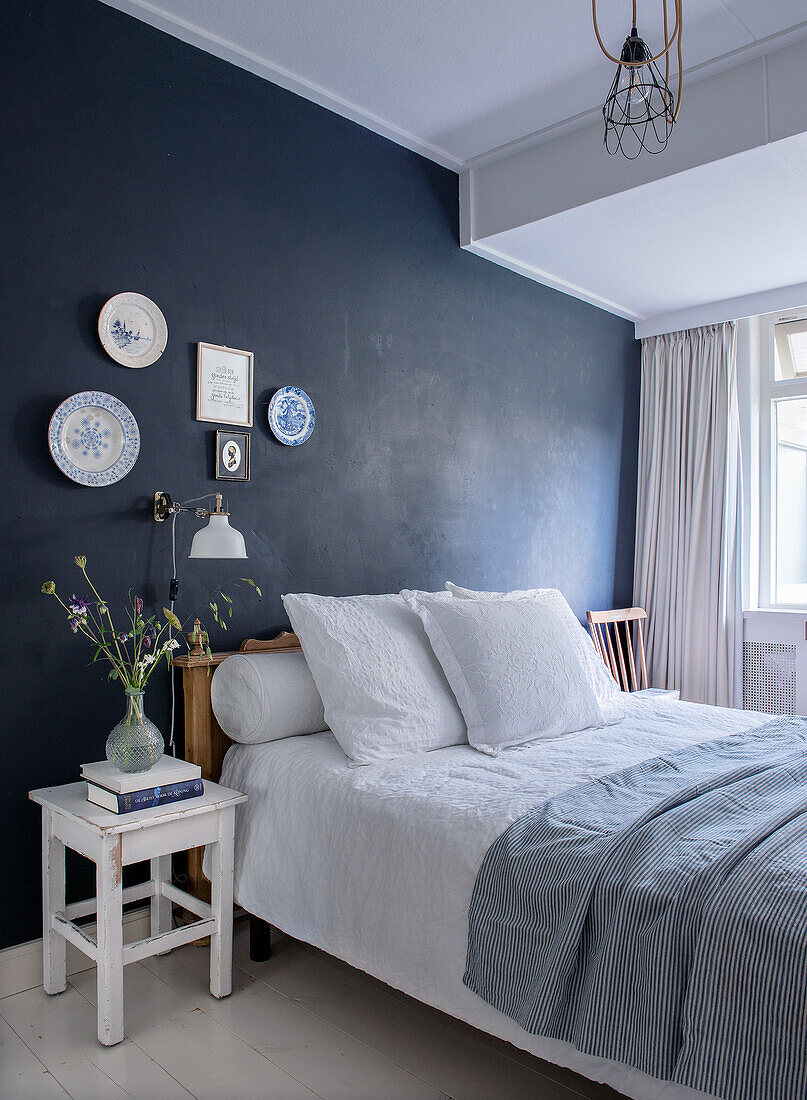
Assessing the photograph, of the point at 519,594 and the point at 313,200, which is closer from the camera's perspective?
the point at 313,200

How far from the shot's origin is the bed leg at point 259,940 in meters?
2.25

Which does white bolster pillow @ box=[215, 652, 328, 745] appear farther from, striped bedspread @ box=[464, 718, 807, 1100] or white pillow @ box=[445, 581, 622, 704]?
striped bedspread @ box=[464, 718, 807, 1100]

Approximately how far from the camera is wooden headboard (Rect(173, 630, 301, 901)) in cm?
235

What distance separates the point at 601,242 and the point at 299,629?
2.11 meters

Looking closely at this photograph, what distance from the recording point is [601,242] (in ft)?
11.0

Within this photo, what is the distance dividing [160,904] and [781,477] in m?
3.54

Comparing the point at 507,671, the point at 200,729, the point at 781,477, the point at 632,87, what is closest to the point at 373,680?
the point at 507,671

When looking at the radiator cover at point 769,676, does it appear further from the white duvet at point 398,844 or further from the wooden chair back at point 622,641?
the white duvet at point 398,844

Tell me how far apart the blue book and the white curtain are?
290cm

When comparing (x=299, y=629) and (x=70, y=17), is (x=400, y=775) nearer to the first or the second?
(x=299, y=629)

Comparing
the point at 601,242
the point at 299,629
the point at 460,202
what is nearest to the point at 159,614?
the point at 299,629

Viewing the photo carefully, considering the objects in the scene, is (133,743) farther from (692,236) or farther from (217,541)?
(692,236)

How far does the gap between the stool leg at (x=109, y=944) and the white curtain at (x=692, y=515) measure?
3123 mm

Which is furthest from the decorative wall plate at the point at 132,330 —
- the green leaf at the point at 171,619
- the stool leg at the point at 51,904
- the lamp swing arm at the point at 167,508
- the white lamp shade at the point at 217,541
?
the stool leg at the point at 51,904
